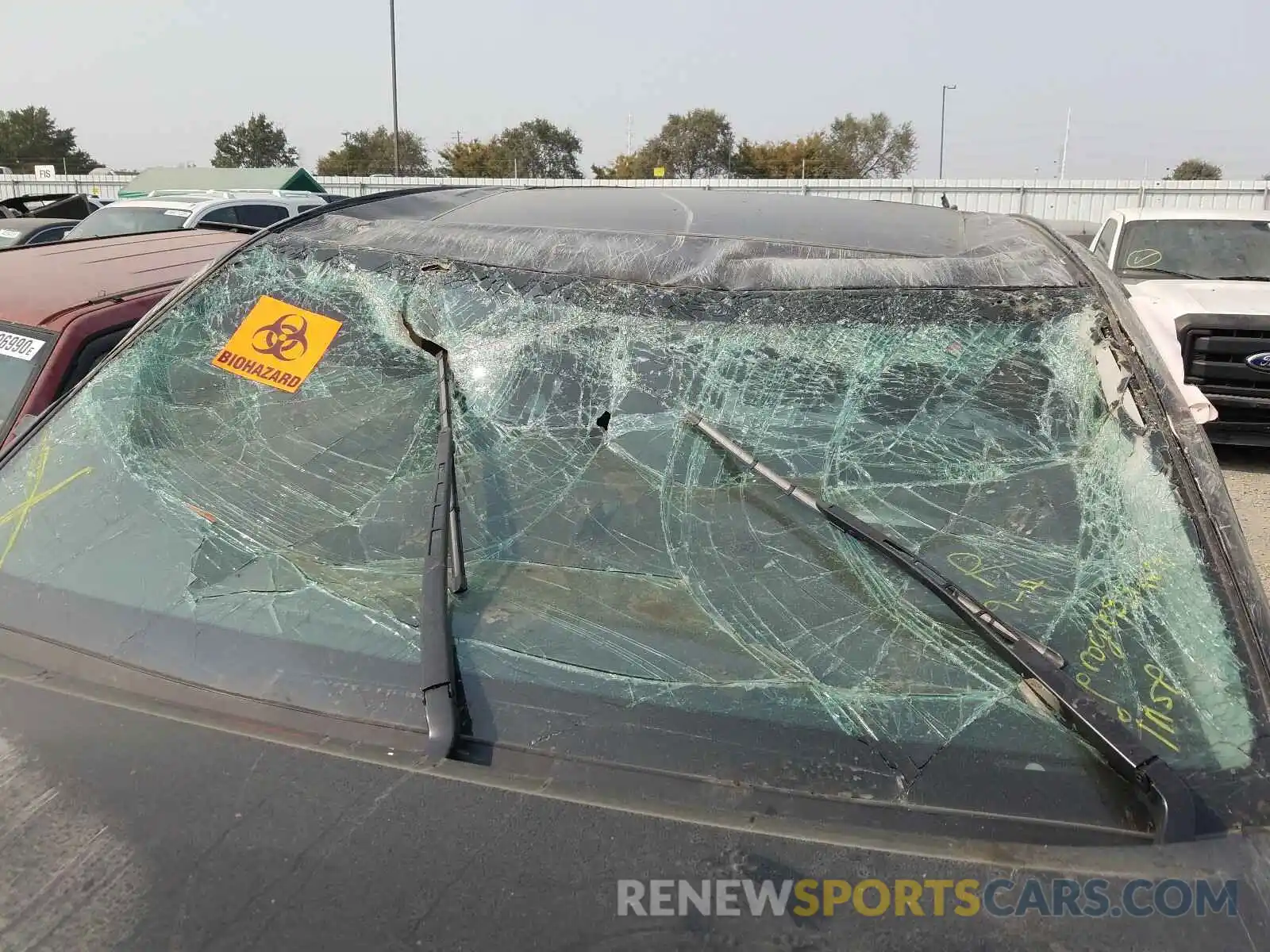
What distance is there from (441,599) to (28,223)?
1421cm

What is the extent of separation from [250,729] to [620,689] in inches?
21.2

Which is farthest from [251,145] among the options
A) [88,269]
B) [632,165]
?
[88,269]

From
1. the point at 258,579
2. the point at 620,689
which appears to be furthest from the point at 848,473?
the point at 258,579

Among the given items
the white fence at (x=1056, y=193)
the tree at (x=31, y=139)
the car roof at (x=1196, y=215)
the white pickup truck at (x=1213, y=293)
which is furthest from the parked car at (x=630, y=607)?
the tree at (x=31, y=139)

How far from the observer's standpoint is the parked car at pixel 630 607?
1.08 metres

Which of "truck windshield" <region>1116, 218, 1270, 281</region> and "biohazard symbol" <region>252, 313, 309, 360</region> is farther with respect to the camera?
"truck windshield" <region>1116, 218, 1270, 281</region>

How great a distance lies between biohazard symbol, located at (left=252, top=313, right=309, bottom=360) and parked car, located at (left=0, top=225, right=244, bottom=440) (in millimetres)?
1326

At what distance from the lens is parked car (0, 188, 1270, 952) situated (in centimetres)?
108

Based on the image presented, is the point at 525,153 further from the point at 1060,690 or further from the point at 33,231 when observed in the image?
the point at 1060,690

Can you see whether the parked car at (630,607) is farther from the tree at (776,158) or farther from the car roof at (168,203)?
the tree at (776,158)

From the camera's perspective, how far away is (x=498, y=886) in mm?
1059

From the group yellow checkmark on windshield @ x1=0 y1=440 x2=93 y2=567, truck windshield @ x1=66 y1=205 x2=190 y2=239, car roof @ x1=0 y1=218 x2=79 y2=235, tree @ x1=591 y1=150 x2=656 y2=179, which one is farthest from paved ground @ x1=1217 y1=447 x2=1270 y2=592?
tree @ x1=591 y1=150 x2=656 y2=179

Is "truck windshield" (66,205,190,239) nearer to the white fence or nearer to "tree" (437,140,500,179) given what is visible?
the white fence

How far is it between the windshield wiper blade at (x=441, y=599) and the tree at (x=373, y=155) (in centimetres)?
5517
